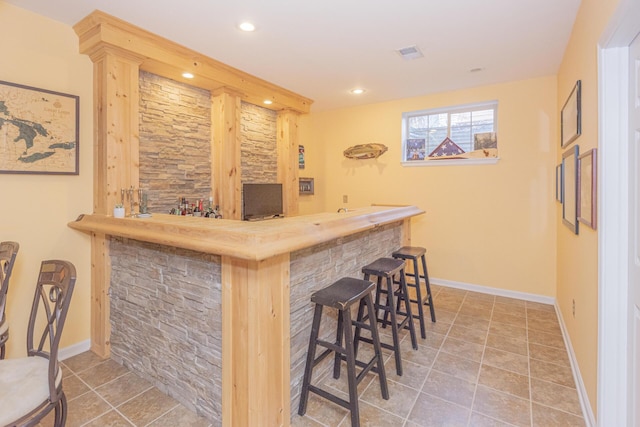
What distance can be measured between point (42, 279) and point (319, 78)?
321 cm

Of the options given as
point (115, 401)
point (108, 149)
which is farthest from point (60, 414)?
point (108, 149)

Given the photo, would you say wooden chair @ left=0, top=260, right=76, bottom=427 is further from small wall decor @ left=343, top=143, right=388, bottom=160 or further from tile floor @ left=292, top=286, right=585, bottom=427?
small wall decor @ left=343, top=143, right=388, bottom=160

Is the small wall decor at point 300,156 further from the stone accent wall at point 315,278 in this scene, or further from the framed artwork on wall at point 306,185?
the stone accent wall at point 315,278

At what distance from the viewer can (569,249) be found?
279 centimetres

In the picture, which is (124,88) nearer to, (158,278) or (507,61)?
(158,278)

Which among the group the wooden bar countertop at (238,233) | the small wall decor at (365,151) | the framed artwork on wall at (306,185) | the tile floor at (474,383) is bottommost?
the tile floor at (474,383)

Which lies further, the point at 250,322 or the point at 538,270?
the point at 538,270

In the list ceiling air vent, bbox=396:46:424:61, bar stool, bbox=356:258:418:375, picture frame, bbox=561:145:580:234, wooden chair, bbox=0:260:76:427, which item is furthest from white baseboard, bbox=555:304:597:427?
ceiling air vent, bbox=396:46:424:61

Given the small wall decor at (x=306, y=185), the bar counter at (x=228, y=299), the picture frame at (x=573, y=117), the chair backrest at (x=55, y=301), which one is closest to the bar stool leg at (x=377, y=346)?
the bar counter at (x=228, y=299)

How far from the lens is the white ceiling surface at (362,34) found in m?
2.30

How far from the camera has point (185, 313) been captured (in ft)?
6.53

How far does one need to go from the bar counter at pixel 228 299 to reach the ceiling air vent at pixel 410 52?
1.71 m

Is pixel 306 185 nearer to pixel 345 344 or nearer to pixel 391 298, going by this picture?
pixel 391 298

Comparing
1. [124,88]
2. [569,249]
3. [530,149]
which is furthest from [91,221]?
[530,149]
